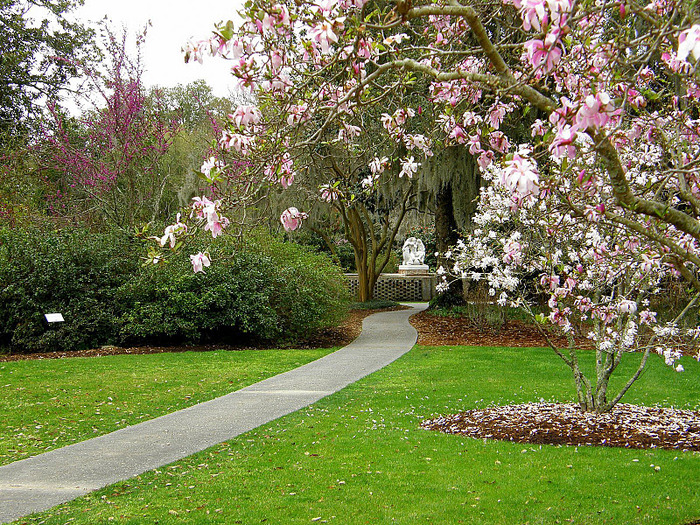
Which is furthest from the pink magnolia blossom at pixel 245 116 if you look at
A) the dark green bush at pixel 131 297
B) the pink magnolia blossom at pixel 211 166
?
the dark green bush at pixel 131 297

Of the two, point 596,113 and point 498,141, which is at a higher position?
point 498,141

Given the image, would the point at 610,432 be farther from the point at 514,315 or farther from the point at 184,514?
the point at 514,315

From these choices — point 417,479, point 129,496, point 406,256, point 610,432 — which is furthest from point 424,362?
point 406,256

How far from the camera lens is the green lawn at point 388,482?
3.85m

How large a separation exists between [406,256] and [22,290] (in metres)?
15.8

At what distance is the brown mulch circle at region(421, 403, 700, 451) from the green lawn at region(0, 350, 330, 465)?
3071 millimetres

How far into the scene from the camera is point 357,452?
517 centimetres

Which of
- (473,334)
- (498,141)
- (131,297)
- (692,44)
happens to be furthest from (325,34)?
(473,334)

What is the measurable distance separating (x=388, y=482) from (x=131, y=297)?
8.22 metres

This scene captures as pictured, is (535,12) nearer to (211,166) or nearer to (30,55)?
(211,166)

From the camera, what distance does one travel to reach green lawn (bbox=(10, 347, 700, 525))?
3854 millimetres

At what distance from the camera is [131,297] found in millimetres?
11461

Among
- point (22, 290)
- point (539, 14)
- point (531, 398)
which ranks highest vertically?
point (539, 14)

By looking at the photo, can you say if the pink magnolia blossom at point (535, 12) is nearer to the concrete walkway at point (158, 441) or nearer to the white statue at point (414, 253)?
the concrete walkway at point (158, 441)
